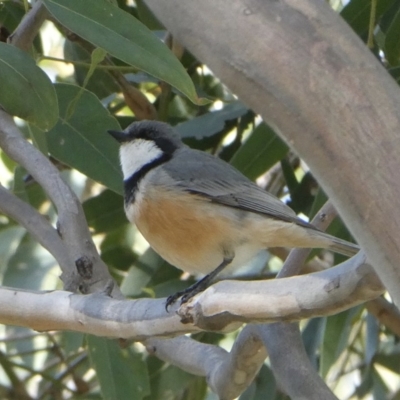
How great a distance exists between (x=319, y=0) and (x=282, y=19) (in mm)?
73

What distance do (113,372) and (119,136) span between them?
0.73 m

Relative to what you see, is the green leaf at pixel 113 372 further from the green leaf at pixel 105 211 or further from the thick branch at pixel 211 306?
the green leaf at pixel 105 211

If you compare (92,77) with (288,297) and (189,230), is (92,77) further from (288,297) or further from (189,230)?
(288,297)

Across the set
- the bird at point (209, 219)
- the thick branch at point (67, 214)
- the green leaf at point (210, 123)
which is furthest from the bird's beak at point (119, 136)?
the thick branch at point (67, 214)

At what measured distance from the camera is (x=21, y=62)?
5.63ft

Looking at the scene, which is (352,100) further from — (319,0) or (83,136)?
(83,136)

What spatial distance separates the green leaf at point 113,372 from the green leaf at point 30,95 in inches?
24.0

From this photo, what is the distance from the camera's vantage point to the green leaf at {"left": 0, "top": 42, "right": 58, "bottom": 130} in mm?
1744

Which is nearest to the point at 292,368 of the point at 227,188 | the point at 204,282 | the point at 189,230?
the point at 204,282

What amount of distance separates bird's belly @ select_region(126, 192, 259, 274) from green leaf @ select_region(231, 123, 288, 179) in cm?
18

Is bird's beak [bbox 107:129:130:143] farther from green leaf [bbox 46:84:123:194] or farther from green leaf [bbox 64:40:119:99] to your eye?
green leaf [bbox 64:40:119:99]

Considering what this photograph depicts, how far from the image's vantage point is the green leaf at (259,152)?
235cm

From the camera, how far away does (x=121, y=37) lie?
5.13 ft

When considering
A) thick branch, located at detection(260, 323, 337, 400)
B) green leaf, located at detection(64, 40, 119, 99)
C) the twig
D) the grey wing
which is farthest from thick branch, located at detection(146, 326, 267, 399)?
green leaf, located at detection(64, 40, 119, 99)
